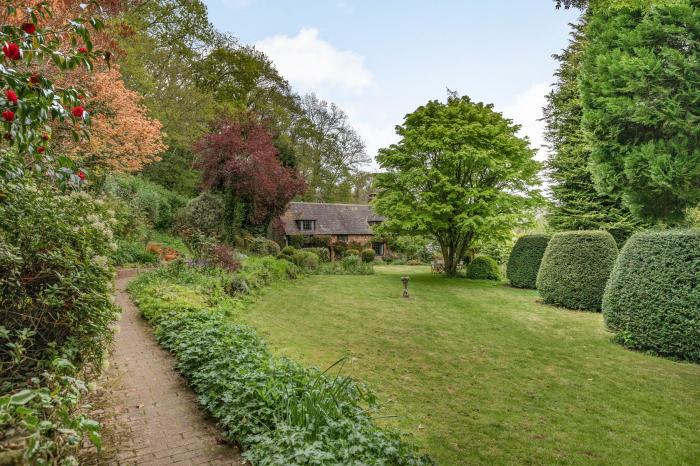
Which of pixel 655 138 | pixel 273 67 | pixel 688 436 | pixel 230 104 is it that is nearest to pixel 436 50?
pixel 655 138

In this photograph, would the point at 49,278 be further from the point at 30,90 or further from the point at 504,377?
the point at 504,377

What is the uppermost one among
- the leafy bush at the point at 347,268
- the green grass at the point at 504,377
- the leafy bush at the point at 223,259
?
the leafy bush at the point at 223,259

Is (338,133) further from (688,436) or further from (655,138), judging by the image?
(688,436)

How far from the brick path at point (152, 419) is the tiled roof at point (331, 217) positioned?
84.9ft

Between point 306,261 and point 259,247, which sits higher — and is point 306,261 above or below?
below

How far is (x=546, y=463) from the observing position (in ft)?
13.3

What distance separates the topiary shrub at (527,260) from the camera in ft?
51.8

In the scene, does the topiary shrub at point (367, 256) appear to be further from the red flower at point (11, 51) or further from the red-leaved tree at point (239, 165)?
the red flower at point (11, 51)

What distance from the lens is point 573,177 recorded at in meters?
18.5

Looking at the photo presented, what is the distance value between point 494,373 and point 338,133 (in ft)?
110

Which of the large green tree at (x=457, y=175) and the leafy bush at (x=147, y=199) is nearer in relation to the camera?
the large green tree at (x=457, y=175)

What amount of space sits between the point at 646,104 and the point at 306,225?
26.7 m

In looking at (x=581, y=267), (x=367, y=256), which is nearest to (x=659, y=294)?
(x=581, y=267)

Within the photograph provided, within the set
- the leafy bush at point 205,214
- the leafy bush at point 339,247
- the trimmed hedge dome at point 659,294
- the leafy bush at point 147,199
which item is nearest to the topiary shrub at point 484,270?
the trimmed hedge dome at point 659,294
